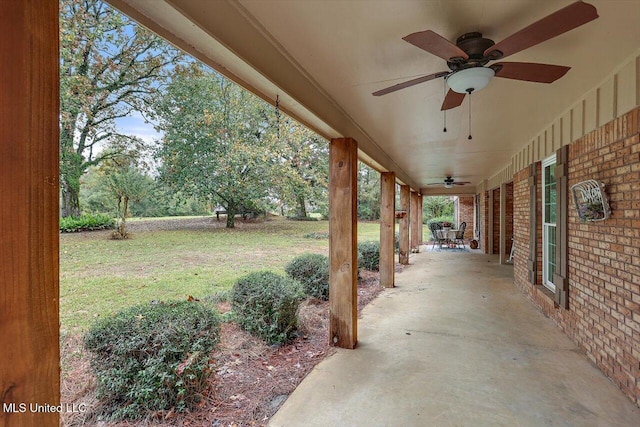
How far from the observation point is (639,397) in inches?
88.4

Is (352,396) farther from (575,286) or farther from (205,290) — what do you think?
(205,290)

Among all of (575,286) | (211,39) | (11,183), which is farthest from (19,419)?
(575,286)

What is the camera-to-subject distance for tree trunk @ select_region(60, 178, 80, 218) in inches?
300

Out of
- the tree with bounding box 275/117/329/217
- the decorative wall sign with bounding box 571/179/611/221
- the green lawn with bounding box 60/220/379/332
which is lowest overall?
the green lawn with bounding box 60/220/379/332

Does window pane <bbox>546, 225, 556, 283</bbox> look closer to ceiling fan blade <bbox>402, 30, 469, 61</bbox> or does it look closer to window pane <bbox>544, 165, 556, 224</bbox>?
window pane <bbox>544, 165, 556, 224</bbox>

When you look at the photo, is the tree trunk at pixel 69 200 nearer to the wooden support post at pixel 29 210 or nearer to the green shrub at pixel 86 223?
the green shrub at pixel 86 223

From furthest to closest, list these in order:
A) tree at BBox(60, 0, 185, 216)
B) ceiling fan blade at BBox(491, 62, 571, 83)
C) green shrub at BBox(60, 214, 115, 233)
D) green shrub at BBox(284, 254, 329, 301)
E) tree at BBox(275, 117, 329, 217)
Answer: tree at BBox(275, 117, 329, 217), green shrub at BBox(60, 214, 115, 233), tree at BBox(60, 0, 185, 216), green shrub at BBox(284, 254, 329, 301), ceiling fan blade at BBox(491, 62, 571, 83)

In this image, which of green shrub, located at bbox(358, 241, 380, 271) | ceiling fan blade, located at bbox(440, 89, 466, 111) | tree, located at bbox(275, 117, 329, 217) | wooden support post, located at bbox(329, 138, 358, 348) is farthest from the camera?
tree, located at bbox(275, 117, 329, 217)

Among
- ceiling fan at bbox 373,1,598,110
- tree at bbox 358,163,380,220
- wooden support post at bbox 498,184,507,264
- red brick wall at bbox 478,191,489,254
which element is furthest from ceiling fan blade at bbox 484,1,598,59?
tree at bbox 358,163,380,220

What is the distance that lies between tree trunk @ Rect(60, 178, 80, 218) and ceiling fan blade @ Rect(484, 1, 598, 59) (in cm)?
890

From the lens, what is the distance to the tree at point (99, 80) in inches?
227

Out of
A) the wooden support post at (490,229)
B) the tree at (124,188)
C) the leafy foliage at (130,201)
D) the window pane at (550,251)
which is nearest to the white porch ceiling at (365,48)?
the window pane at (550,251)

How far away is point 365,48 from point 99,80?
738cm

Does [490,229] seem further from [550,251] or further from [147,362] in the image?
[147,362]
